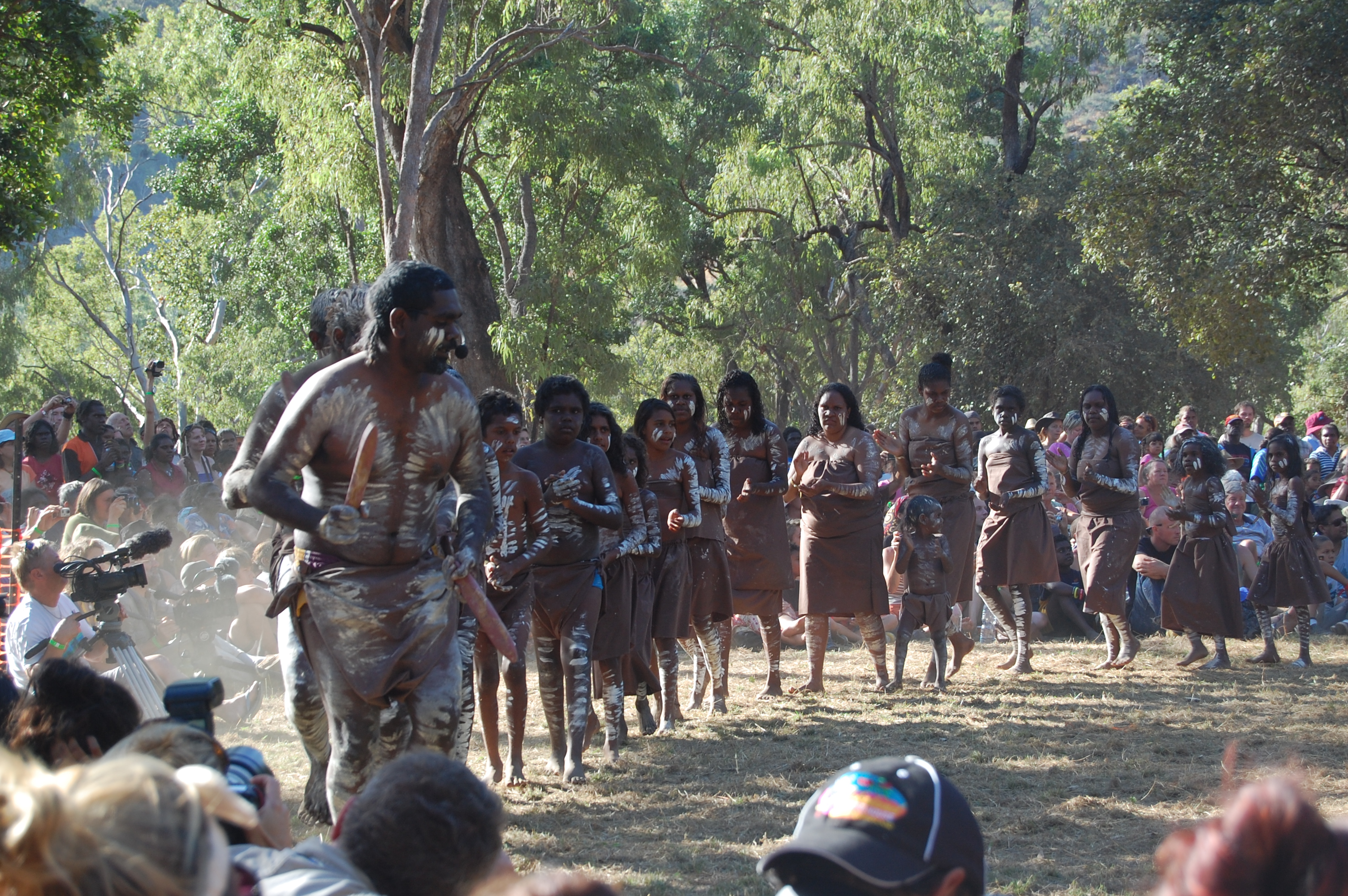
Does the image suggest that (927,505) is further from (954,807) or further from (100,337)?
(100,337)

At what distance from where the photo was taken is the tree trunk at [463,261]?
13547 millimetres

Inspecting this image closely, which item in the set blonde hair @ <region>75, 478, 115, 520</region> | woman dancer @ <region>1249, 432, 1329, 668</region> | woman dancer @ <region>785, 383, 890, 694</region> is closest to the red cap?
woman dancer @ <region>1249, 432, 1329, 668</region>

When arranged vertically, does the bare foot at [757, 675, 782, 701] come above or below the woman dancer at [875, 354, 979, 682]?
below

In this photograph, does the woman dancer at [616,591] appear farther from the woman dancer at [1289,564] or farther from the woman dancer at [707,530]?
the woman dancer at [1289,564]

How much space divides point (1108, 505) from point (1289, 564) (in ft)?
4.89

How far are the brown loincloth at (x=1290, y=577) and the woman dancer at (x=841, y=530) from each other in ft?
8.17

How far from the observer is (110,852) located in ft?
4.56

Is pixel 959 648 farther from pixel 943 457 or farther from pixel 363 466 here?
pixel 363 466

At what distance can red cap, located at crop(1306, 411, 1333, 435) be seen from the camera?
46.3 ft

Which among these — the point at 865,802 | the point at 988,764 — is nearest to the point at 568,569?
the point at 988,764

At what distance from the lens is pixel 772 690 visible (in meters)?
8.43

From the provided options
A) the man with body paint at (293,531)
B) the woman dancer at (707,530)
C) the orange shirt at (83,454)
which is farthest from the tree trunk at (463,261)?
the man with body paint at (293,531)

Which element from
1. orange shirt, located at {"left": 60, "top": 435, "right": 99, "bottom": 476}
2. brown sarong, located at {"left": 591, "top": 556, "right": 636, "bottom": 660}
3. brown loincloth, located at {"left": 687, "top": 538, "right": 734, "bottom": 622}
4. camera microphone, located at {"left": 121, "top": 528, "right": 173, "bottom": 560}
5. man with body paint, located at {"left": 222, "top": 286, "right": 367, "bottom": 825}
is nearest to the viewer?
man with body paint, located at {"left": 222, "top": 286, "right": 367, "bottom": 825}

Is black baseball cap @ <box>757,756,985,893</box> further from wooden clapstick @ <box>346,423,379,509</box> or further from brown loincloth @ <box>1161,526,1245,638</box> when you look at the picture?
brown loincloth @ <box>1161,526,1245,638</box>
